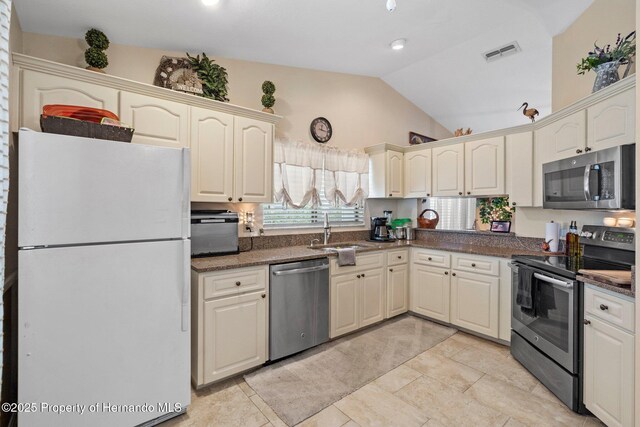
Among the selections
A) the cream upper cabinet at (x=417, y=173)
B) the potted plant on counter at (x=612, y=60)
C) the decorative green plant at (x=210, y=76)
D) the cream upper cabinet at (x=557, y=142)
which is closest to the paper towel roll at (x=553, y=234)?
the cream upper cabinet at (x=557, y=142)

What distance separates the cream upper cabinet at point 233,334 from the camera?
6.93 ft

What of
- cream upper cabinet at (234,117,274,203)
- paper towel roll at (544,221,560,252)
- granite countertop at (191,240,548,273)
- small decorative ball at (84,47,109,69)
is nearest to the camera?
small decorative ball at (84,47,109,69)

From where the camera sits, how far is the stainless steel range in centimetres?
192

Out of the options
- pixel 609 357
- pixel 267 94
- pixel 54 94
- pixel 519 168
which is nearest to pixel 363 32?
pixel 267 94

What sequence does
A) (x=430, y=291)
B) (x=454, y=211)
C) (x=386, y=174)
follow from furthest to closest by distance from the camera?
(x=454, y=211), (x=386, y=174), (x=430, y=291)

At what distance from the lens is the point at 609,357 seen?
1.70m

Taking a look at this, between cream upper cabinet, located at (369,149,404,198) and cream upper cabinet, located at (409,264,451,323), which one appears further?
cream upper cabinet, located at (369,149,404,198)

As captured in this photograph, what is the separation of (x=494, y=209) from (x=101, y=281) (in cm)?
388

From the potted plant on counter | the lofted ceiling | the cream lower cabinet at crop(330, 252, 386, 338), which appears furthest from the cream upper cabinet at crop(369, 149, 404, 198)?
the potted plant on counter

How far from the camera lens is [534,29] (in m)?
2.83

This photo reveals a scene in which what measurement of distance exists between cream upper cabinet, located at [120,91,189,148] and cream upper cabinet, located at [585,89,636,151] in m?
3.05

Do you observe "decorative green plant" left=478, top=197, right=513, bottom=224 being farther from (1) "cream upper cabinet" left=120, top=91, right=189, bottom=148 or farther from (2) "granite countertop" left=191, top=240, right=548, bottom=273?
(1) "cream upper cabinet" left=120, top=91, right=189, bottom=148

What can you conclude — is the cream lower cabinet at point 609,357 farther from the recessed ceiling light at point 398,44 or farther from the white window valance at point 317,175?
the recessed ceiling light at point 398,44

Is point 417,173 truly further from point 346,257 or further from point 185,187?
point 185,187
